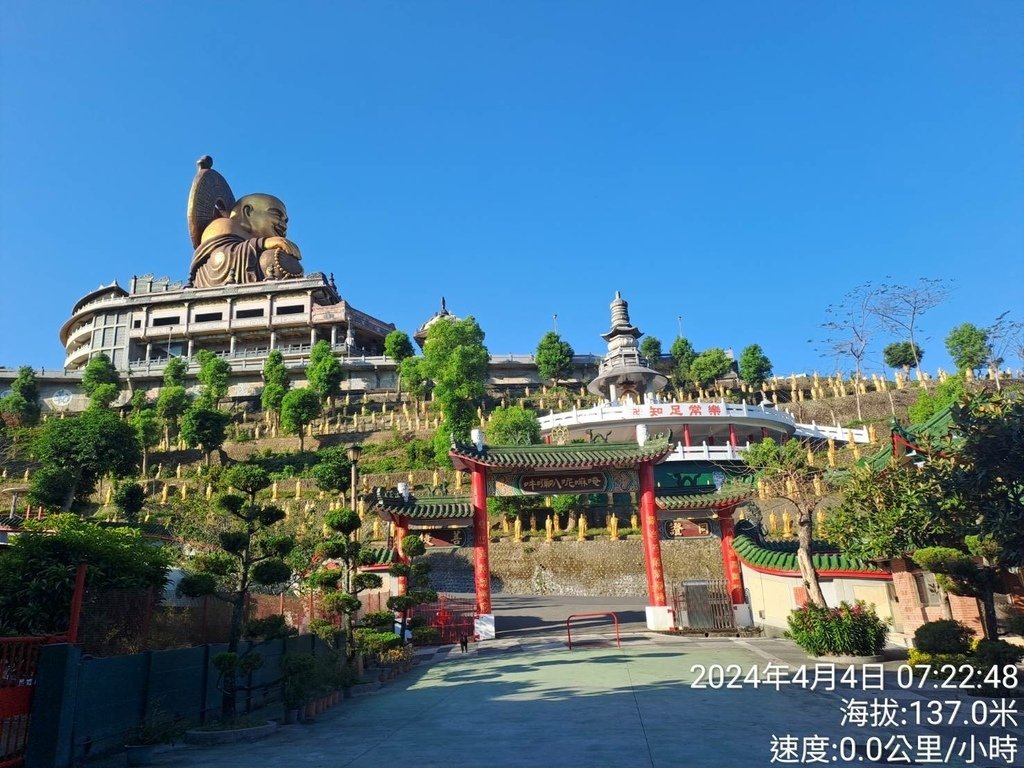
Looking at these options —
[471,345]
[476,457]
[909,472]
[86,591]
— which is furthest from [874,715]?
[471,345]

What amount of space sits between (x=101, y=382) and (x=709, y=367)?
58.3m

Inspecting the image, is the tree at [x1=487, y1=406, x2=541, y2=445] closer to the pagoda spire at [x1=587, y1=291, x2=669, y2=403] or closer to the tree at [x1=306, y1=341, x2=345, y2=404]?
the pagoda spire at [x1=587, y1=291, x2=669, y2=403]

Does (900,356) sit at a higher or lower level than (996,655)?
higher

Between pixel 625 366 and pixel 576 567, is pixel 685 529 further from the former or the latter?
pixel 625 366

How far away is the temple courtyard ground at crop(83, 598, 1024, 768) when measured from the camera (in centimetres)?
638

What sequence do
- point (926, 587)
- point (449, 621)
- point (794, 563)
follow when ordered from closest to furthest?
point (926, 587), point (794, 563), point (449, 621)

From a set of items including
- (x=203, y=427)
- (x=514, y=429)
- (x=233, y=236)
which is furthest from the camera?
(x=233, y=236)

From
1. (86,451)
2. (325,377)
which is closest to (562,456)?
(86,451)

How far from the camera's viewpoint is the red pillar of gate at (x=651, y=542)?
63.6 feet

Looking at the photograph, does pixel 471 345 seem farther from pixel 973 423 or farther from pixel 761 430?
pixel 973 423

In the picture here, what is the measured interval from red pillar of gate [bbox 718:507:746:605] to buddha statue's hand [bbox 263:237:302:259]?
66.8 metres

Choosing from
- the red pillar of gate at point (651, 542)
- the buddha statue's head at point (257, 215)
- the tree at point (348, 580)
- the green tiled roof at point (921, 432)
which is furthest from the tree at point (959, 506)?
the buddha statue's head at point (257, 215)

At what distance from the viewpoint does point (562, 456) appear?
20.3m

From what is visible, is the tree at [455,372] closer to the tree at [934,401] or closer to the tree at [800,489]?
the tree at [800,489]
